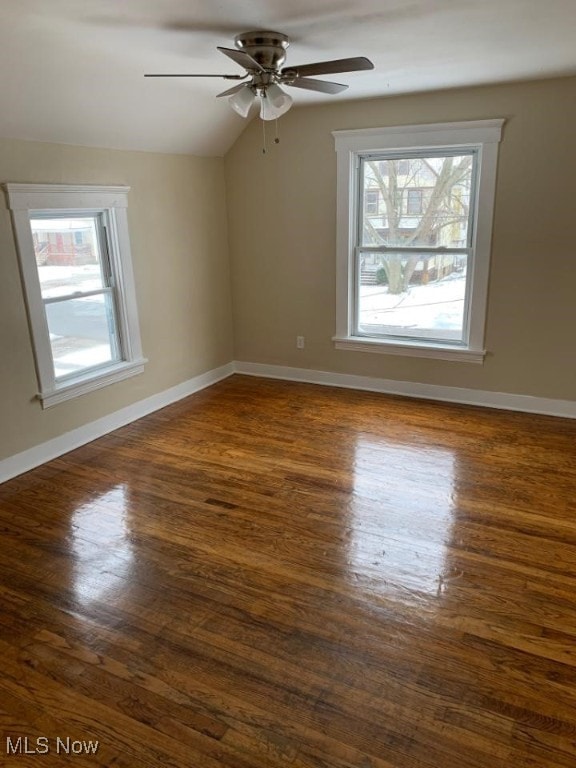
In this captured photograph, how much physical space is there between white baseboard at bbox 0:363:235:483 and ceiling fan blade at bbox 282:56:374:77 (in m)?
2.75

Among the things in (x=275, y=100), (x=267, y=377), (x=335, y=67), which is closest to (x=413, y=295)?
(x=267, y=377)

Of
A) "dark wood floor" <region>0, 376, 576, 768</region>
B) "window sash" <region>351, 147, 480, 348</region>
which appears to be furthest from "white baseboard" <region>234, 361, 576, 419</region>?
"dark wood floor" <region>0, 376, 576, 768</region>

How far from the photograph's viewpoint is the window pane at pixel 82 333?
3.89m

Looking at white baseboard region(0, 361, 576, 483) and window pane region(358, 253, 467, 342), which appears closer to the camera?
white baseboard region(0, 361, 576, 483)

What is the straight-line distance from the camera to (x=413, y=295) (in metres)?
4.81

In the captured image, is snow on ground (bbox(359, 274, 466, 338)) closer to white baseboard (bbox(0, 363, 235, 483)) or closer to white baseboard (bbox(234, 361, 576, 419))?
white baseboard (bbox(234, 361, 576, 419))

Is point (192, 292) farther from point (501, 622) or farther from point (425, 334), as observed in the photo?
point (501, 622)

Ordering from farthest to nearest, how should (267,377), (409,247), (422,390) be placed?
(267,377) → (422,390) → (409,247)

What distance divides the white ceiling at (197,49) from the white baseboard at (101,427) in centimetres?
198

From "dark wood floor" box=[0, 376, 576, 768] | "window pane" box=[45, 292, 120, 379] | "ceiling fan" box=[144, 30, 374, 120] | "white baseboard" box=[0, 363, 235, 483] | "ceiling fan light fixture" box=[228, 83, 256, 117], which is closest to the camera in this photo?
"dark wood floor" box=[0, 376, 576, 768]

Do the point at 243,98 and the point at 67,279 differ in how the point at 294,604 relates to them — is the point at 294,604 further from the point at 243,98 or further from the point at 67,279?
the point at 67,279

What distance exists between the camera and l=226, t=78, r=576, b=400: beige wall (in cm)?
403

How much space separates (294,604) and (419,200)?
11.3 feet

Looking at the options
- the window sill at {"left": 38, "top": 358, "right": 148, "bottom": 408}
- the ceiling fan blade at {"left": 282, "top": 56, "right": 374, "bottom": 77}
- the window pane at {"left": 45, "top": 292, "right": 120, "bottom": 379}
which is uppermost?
the ceiling fan blade at {"left": 282, "top": 56, "right": 374, "bottom": 77}
